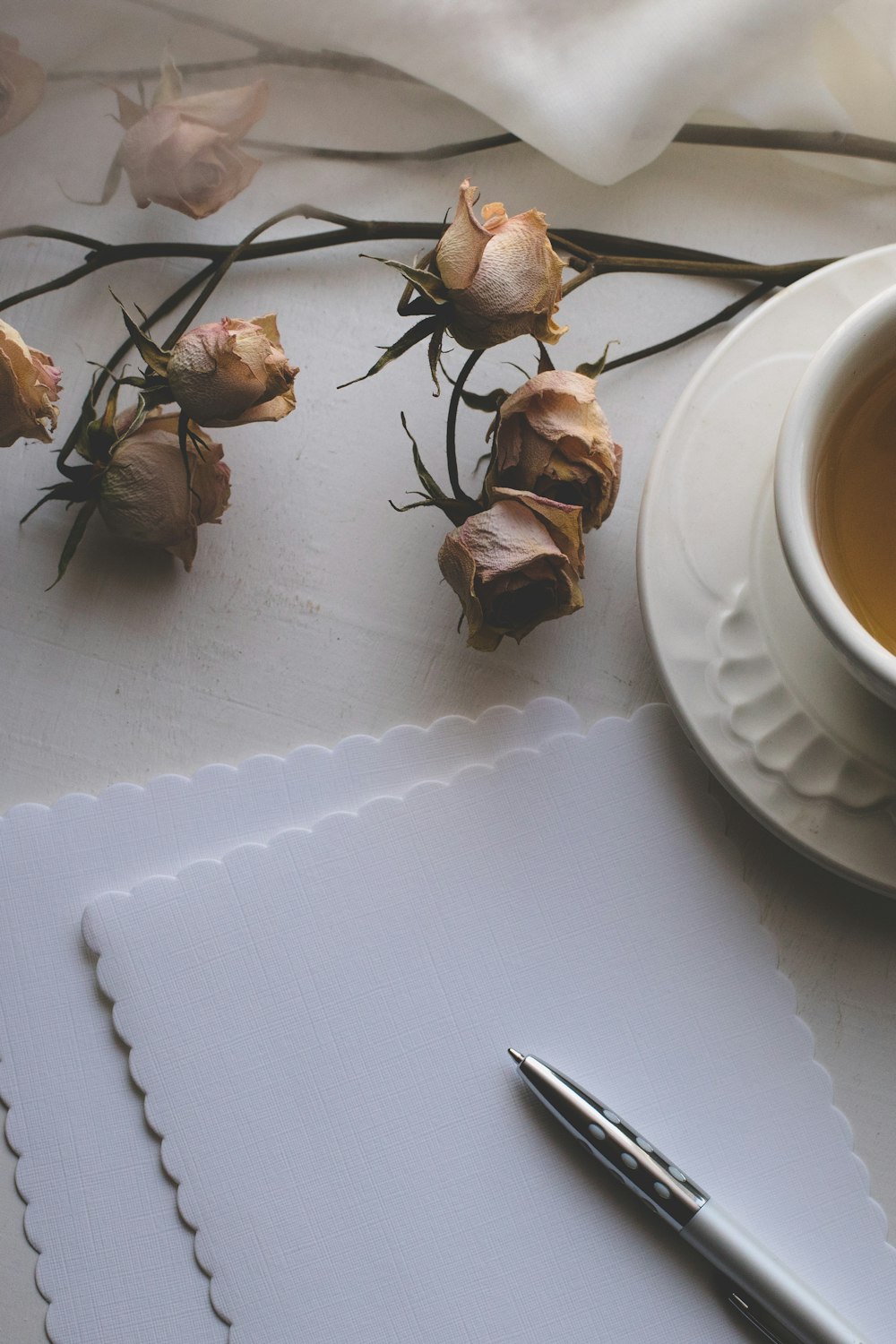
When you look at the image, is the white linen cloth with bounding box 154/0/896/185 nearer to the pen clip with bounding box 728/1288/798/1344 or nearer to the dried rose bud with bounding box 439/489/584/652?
the dried rose bud with bounding box 439/489/584/652

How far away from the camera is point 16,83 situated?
646 millimetres

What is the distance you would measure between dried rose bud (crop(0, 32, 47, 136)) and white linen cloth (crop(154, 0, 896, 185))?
0.32 ft

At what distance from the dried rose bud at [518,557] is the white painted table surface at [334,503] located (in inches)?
3.1

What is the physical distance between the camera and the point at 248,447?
2.17 ft

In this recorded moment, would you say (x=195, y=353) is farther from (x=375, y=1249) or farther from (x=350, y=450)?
Result: (x=375, y=1249)

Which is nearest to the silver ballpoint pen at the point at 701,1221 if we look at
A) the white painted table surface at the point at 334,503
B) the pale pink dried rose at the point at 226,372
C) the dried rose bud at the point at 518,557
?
→ the white painted table surface at the point at 334,503

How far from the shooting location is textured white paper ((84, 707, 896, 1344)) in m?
0.58

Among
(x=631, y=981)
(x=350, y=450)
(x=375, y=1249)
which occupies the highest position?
(x=350, y=450)

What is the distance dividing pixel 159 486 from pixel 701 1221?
46 centimetres

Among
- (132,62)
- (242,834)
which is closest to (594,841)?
(242,834)

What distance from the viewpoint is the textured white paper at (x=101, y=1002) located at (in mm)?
589

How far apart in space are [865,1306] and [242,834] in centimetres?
→ 40

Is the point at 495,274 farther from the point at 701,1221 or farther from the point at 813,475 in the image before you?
the point at 701,1221

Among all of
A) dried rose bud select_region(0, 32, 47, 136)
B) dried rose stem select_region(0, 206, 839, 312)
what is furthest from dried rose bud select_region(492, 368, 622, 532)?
dried rose bud select_region(0, 32, 47, 136)
